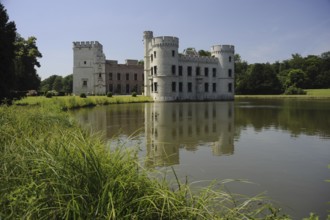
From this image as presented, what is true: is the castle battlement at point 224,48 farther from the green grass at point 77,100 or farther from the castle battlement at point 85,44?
the castle battlement at point 85,44

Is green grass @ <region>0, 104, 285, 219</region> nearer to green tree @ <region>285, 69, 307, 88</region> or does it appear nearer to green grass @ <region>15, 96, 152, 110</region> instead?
green grass @ <region>15, 96, 152, 110</region>

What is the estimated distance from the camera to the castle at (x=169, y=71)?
38.8m

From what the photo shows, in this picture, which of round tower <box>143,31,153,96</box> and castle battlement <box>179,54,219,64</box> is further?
round tower <box>143,31,153,96</box>

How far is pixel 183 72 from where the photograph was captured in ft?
139

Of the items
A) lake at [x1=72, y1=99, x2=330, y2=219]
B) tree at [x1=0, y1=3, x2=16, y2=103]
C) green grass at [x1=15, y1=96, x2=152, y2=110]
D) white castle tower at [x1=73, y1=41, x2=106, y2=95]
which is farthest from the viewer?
white castle tower at [x1=73, y1=41, x2=106, y2=95]

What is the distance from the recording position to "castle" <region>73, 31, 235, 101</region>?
3881 centimetres

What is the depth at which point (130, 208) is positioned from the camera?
268 cm

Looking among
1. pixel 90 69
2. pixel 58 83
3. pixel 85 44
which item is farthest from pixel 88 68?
pixel 58 83

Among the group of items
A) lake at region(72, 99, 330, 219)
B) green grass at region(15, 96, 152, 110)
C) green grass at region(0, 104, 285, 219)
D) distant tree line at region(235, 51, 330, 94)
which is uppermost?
distant tree line at region(235, 51, 330, 94)

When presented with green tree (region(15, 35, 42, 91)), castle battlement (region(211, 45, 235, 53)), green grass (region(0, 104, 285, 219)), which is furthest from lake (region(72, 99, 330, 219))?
castle battlement (region(211, 45, 235, 53))

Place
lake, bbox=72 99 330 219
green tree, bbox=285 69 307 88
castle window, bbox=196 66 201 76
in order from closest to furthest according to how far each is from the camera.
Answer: lake, bbox=72 99 330 219, castle window, bbox=196 66 201 76, green tree, bbox=285 69 307 88

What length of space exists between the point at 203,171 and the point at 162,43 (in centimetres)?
3408

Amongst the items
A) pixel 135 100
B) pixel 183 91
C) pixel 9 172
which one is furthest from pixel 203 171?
pixel 183 91

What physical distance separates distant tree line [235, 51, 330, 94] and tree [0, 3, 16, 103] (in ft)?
147
